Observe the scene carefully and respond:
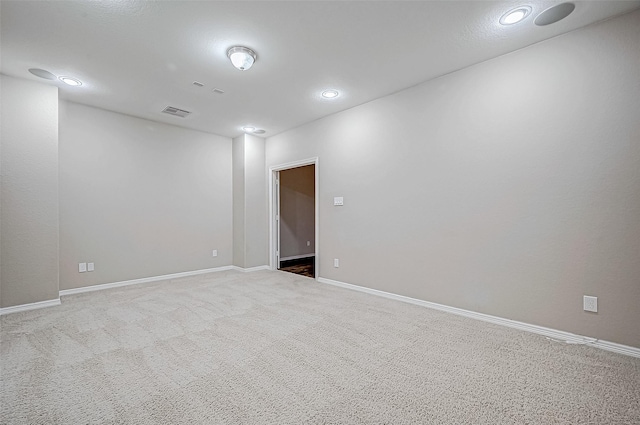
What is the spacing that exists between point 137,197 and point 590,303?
19.3ft

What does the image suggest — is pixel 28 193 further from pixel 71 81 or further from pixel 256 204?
pixel 256 204

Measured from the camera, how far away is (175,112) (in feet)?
14.2

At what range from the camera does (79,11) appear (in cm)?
216

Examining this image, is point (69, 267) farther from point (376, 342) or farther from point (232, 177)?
point (376, 342)

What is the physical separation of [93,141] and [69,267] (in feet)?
6.13

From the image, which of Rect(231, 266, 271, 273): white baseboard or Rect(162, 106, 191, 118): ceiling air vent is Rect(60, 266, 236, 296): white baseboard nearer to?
Rect(231, 266, 271, 273): white baseboard

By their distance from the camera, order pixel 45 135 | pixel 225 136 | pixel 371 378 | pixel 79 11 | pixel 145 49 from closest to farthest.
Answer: pixel 371 378 < pixel 79 11 < pixel 145 49 < pixel 45 135 < pixel 225 136

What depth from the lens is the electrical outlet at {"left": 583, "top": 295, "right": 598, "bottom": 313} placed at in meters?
2.34

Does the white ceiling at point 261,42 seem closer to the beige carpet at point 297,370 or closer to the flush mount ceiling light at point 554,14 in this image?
the flush mount ceiling light at point 554,14

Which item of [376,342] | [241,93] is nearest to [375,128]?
[241,93]

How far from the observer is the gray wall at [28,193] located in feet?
10.4

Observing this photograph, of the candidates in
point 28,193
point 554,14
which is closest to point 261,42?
point 554,14

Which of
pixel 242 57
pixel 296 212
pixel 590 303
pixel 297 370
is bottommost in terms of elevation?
pixel 297 370

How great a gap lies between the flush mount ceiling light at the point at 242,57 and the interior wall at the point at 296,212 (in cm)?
399
